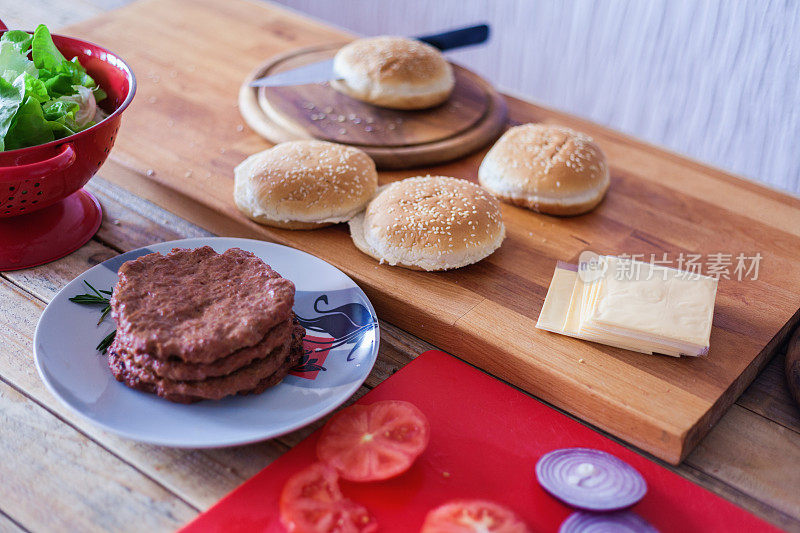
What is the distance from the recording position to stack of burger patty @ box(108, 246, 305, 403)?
139 centimetres

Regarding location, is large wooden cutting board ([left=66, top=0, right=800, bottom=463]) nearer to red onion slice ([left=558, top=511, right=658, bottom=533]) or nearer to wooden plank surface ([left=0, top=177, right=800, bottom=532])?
wooden plank surface ([left=0, top=177, right=800, bottom=532])

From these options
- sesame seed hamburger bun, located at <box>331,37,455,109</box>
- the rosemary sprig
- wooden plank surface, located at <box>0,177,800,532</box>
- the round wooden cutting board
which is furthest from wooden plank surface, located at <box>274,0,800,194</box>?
the rosemary sprig

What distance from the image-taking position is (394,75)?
2.52m

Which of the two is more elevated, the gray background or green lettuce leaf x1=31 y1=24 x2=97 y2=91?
green lettuce leaf x1=31 y1=24 x2=97 y2=91

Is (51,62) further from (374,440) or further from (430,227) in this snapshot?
(374,440)

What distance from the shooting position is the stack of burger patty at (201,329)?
1.39 m

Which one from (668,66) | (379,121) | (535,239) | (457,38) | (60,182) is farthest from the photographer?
(668,66)

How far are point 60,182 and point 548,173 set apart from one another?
1.36 metres

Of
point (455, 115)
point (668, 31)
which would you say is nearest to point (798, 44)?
point (668, 31)

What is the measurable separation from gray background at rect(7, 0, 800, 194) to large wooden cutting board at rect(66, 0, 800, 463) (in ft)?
3.13

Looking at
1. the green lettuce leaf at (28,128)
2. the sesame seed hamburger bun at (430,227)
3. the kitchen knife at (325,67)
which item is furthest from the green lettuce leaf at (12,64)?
the sesame seed hamburger bun at (430,227)

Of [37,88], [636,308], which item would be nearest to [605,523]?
[636,308]

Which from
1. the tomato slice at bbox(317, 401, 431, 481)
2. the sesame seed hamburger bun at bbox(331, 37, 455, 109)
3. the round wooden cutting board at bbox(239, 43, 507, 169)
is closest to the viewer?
the tomato slice at bbox(317, 401, 431, 481)

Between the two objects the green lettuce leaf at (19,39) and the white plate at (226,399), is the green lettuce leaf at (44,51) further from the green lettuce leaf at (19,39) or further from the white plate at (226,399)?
the white plate at (226,399)
